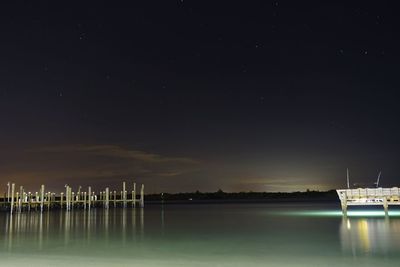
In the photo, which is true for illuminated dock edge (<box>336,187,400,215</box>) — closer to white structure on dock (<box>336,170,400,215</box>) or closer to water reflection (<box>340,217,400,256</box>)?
white structure on dock (<box>336,170,400,215</box>)

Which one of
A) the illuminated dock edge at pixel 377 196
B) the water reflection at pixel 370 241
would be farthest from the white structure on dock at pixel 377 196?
the water reflection at pixel 370 241

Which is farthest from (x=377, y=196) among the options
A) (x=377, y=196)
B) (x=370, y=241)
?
(x=370, y=241)

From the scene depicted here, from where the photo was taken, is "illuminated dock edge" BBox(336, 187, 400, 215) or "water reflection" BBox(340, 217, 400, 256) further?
"illuminated dock edge" BBox(336, 187, 400, 215)

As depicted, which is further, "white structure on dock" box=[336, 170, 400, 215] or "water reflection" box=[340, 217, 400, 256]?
"white structure on dock" box=[336, 170, 400, 215]

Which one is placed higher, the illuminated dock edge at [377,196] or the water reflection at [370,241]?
the illuminated dock edge at [377,196]

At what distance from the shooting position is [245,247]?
17.6 m

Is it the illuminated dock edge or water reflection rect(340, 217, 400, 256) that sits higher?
the illuminated dock edge

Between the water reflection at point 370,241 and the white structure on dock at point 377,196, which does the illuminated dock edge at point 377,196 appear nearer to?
the white structure on dock at point 377,196

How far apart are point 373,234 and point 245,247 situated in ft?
24.4

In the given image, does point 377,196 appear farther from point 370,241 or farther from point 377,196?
point 370,241

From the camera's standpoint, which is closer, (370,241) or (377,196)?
(370,241)

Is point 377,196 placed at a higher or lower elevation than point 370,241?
higher

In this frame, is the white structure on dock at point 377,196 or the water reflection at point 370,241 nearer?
the water reflection at point 370,241

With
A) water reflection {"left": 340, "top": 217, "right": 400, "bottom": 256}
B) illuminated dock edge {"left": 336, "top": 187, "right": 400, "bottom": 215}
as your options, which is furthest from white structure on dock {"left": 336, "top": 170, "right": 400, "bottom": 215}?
water reflection {"left": 340, "top": 217, "right": 400, "bottom": 256}
